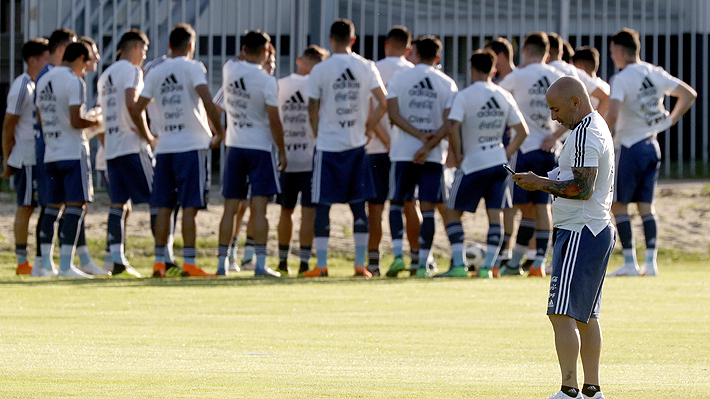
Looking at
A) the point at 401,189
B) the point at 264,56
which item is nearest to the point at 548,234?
the point at 401,189

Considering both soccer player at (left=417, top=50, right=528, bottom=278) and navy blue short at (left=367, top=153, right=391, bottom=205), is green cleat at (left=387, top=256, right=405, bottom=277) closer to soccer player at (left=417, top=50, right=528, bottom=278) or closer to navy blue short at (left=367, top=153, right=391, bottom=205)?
soccer player at (left=417, top=50, right=528, bottom=278)

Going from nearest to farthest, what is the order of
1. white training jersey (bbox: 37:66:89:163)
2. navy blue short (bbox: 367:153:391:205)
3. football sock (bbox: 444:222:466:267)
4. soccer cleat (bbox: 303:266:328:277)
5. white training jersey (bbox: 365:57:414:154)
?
football sock (bbox: 444:222:466:267), white training jersey (bbox: 37:66:89:163), soccer cleat (bbox: 303:266:328:277), navy blue short (bbox: 367:153:391:205), white training jersey (bbox: 365:57:414:154)

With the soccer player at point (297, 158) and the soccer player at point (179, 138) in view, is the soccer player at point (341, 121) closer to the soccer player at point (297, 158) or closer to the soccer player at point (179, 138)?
the soccer player at point (297, 158)

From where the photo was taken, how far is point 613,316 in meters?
7.48

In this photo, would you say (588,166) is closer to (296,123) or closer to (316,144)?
(316,144)

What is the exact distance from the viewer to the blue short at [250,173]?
10266 millimetres

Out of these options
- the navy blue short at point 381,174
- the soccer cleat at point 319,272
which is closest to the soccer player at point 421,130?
the navy blue short at point 381,174

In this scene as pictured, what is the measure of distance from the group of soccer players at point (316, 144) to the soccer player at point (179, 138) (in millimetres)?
12

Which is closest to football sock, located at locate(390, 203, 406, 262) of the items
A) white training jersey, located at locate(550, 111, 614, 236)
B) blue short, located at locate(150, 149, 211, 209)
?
blue short, located at locate(150, 149, 211, 209)

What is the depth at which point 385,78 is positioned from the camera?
36.7 feet

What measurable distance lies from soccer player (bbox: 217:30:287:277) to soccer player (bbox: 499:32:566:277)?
88.4 inches

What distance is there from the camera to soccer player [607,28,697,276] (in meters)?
10.6

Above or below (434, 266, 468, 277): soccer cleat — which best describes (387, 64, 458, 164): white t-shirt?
above

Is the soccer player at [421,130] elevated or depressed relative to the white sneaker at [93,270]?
elevated
